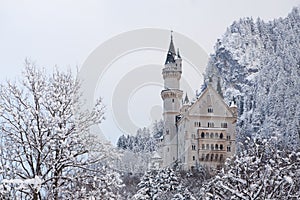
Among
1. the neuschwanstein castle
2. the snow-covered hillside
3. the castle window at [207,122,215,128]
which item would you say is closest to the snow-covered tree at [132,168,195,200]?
the neuschwanstein castle

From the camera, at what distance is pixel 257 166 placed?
14.7m

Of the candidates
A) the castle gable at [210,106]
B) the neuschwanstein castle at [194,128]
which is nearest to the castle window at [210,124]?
the neuschwanstein castle at [194,128]

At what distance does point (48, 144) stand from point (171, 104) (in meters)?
72.0

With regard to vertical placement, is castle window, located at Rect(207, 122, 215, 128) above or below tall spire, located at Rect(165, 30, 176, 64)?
below

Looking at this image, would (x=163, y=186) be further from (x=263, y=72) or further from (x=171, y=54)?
(x=263, y=72)

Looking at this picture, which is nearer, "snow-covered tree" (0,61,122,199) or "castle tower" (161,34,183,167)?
"snow-covered tree" (0,61,122,199)

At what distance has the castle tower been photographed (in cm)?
8038

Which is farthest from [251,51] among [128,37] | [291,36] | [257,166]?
[257,166]

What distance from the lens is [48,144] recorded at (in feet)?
37.9

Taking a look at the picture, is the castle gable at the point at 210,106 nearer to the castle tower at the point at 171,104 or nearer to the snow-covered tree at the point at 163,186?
the castle tower at the point at 171,104

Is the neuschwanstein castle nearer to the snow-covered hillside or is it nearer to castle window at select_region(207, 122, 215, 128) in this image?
castle window at select_region(207, 122, 215, 128)

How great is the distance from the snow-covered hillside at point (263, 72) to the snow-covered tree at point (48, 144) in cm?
7839

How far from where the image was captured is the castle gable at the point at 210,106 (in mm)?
77062

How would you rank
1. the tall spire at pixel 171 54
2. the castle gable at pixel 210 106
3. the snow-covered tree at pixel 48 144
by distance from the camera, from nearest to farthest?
the snow-covered tree at pixel 48 144, the castle gable at pixel 210 106, the tall spire at pixel 171 54
